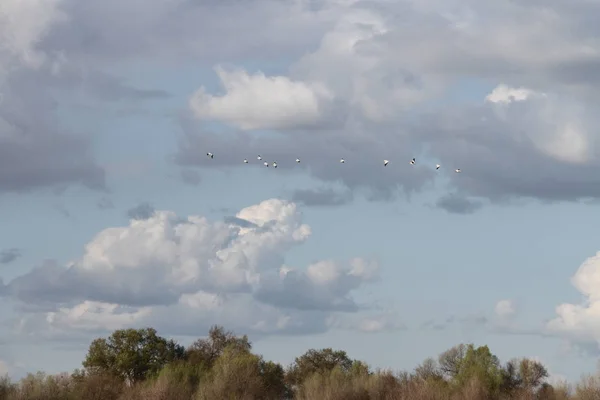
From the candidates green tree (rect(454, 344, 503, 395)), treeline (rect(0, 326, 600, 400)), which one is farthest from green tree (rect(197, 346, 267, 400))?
green tree (rect(454, 344, 503, 395))

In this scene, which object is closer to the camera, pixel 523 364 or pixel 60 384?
pixel 60 384

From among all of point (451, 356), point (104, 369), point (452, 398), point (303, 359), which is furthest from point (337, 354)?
point (452, 398)

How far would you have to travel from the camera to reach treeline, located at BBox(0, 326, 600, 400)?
119m

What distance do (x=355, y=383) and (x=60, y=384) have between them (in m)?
33.4

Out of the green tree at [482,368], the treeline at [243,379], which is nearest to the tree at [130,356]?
the treeline at [243,379]

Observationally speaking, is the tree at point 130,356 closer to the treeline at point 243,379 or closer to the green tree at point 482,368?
the treeline at point 243,379

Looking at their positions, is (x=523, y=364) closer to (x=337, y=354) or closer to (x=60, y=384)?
(x=337, y=354)

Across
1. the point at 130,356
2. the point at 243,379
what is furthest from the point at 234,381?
the point at 130,356

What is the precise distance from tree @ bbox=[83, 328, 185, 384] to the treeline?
13cm

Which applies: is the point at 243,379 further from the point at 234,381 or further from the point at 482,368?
the point at 482,368

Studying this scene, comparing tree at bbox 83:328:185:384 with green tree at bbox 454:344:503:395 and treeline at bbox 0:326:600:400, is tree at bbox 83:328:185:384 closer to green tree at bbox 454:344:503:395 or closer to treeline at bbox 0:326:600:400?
treeline at bbox 0:326:600:400

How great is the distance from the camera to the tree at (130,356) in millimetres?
146125

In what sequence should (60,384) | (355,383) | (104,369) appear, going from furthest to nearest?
(104,369), (355,383), (60,384)

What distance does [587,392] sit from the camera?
119875 mm
